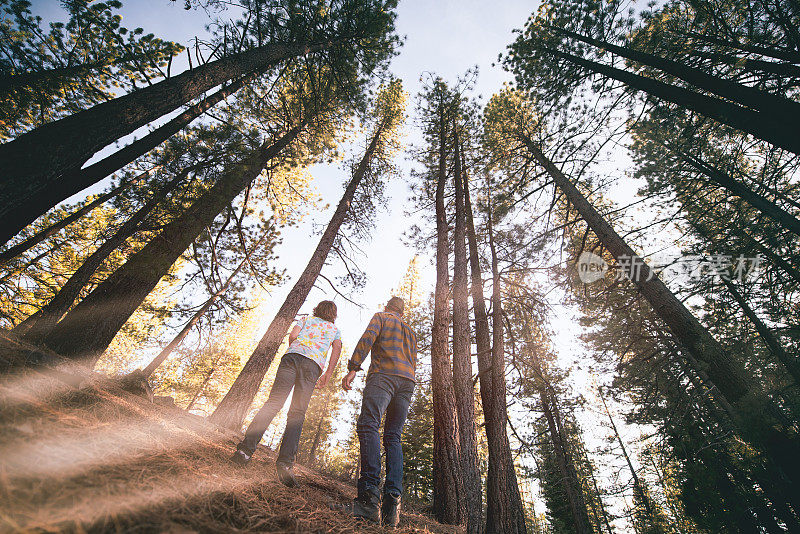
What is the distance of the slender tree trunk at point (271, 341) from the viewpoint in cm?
510

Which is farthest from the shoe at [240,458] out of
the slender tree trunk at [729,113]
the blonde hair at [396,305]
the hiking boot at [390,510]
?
the slender tree trunk at [729,113]

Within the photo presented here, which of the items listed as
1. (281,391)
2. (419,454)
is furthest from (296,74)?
(419,454)

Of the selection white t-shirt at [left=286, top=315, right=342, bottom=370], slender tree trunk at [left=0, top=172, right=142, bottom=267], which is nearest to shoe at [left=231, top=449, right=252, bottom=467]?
white t-shirt at [left=286, top=315, right=342, bottom=370]

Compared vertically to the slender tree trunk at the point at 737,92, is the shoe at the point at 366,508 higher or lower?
lower

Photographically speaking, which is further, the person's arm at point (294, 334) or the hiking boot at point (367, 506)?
the person's arm at point (294, 334)

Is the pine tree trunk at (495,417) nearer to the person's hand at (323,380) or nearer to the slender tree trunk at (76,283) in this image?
the person's hand at (323,380)

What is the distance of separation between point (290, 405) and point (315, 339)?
743 mm

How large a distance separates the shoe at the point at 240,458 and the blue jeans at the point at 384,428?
4.11 feet

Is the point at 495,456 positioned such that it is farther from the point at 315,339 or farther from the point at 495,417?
the point at 315,339

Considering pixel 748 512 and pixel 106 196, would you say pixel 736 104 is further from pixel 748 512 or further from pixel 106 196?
pixel 106 196

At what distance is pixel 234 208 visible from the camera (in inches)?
267

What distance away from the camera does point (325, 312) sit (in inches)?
144

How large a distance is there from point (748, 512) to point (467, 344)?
8.58m

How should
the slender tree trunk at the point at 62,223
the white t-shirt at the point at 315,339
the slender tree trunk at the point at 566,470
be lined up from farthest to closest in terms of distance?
1. the slender tree trunk at the point at 566,470
2. the slender tree trunk at the point at 62,223
3. the white t-shirt at the point at 315,339
